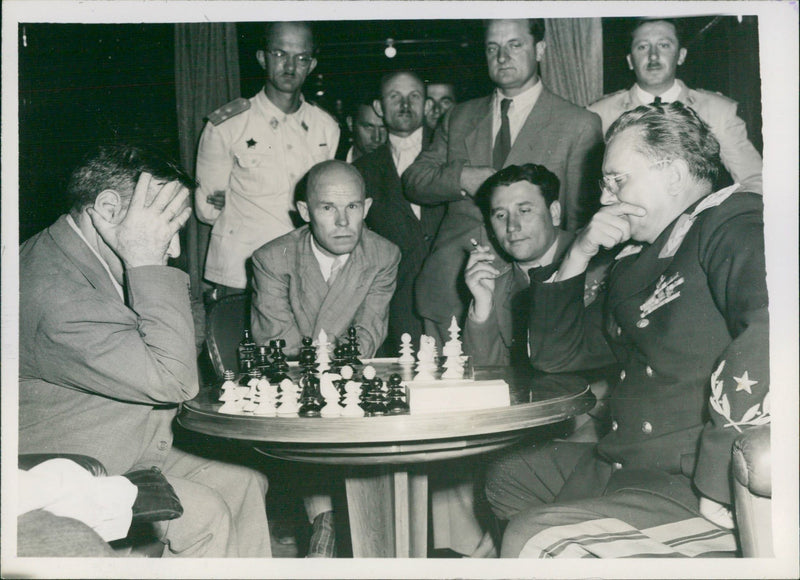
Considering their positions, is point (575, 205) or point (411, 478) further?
point (575, 205)

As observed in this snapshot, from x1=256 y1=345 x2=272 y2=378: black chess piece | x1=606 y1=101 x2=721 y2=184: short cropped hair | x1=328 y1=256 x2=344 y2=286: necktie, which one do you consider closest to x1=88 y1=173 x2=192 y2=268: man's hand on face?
x1=256 y1=345 x2=272 y2=378: black chess piece

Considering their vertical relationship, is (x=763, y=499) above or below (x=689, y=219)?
below

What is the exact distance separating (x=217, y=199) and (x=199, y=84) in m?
0.46

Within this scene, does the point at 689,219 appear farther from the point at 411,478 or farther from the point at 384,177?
the point at 384,177

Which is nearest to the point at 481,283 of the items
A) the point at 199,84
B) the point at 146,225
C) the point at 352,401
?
the point at 352,401

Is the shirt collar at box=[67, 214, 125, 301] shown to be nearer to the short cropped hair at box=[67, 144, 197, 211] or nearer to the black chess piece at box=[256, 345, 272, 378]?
the short cropped hair at box=[67, 144, 197, 211]

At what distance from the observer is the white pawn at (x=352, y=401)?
1502 mm

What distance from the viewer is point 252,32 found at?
2777 millimetres

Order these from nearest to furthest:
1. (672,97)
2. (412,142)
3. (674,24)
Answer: (674,24) → (672,97) → (412,142)

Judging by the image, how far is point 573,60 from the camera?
2650 millimetres

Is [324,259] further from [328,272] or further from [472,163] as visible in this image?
[472,163]

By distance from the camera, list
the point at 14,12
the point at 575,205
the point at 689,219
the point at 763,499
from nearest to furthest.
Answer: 1. the point at 763,499
2. the point at 689,219
3. the point at 14,12
4. the point at 575,205

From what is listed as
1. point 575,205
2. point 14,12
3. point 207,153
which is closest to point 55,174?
point 14,12

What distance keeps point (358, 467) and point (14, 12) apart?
1442 mm
